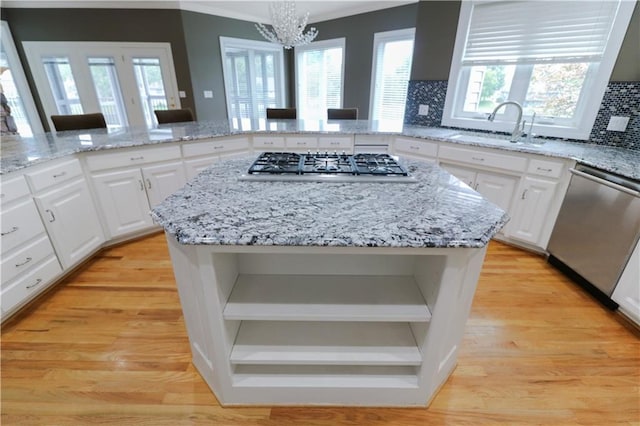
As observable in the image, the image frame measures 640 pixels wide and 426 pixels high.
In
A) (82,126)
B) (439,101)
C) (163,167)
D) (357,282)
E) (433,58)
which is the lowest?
(357,282)

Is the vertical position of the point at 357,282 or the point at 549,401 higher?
the point at 357,282

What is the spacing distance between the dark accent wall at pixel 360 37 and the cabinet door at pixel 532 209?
3092mm

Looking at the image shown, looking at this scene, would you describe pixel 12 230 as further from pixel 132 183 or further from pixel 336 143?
pixel 336 143

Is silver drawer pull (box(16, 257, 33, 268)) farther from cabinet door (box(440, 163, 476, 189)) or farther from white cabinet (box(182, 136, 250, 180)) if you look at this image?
cabinet door (box(440, 163, 476, 189))

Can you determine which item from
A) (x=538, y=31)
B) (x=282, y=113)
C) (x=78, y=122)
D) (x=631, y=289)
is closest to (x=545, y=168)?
(x=631, y=289)

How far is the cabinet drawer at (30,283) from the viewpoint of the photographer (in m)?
1.62

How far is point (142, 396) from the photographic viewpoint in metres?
1.29

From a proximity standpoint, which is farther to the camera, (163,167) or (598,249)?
(163,167)

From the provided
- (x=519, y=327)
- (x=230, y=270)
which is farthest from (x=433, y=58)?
(x=230, y=270)

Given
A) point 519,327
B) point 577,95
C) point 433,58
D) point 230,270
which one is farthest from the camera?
point 433,58

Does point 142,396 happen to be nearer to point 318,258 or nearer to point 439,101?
point 318,258

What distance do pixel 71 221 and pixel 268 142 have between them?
1.74m

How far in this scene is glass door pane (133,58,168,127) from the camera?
4.63m

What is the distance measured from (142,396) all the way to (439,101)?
357 cm
